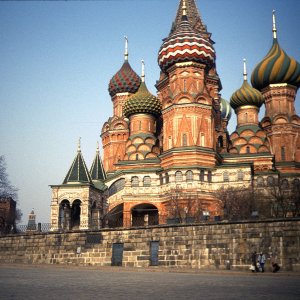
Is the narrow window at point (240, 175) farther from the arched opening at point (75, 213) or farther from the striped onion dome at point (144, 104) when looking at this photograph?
the arched opening at point (75, 213)

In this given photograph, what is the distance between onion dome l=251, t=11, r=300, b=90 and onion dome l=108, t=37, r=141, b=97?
15.1 meters

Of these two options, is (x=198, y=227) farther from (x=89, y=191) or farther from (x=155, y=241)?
(x=89, y=191)

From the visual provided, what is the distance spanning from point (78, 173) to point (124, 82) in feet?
73.9

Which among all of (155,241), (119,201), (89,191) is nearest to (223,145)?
(119,201)

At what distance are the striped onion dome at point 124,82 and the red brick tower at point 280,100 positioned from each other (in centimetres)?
1508

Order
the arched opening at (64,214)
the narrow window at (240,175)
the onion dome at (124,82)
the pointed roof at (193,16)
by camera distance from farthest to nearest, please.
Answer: the onion dome at (124,82) < the pointed roof at (193,16) < the narrow window at (240,175) < the arched opening at (64,214)

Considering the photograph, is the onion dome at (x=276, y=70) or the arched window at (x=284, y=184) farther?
the onion dome at (x=276, y=70)

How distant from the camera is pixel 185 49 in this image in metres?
46.5

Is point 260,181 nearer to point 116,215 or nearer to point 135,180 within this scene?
point 135,180

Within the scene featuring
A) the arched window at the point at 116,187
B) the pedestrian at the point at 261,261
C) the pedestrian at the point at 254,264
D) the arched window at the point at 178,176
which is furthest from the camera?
the arched window at the point at 116,187

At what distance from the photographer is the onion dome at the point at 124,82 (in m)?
59.5

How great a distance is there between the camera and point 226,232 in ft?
83.3

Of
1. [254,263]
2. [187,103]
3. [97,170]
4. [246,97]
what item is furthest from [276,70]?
[254,263]

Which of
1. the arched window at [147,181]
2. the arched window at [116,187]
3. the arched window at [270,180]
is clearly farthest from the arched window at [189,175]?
the arched window at [270,180]
